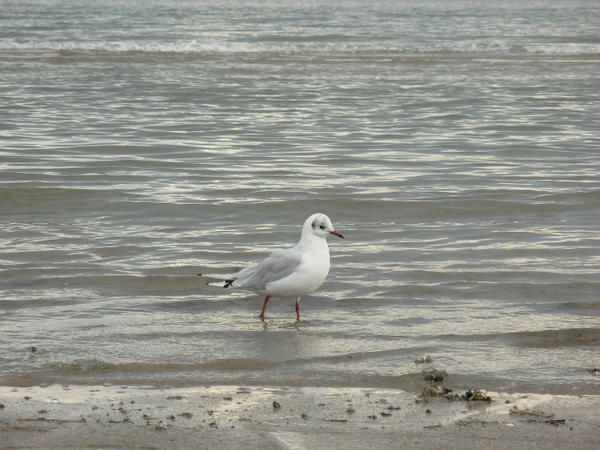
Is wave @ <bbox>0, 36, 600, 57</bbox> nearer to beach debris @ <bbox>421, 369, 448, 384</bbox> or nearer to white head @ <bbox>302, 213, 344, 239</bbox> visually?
white head @ <bbox>302, 213, 344, 239</bbox>

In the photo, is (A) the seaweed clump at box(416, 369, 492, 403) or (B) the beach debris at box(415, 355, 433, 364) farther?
(B) the beach debris at box(415, 355, 433, 364)

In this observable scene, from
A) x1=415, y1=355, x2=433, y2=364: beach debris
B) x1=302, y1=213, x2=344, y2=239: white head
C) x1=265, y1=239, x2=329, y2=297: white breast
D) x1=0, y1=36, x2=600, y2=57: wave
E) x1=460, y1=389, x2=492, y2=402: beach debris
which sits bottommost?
x1=460, y1=389, x2=492, y2=402: beach debris

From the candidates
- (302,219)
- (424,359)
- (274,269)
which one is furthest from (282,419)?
(302,219)

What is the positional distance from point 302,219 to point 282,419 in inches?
234

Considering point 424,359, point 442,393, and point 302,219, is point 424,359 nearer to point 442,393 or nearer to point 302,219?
point 442,393

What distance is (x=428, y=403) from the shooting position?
5.75 metres

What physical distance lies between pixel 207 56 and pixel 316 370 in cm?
2587

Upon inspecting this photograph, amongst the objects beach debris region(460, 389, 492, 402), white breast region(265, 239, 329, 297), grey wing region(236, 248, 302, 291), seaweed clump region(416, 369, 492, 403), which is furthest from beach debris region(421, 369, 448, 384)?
grey wing region(236, 248, 302, 291)

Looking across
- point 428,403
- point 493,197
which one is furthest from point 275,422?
point 493,197

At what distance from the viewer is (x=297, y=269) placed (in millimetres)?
7602

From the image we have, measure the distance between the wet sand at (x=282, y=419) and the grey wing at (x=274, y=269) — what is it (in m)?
1.63

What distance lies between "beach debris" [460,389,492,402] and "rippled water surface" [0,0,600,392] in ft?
1.02

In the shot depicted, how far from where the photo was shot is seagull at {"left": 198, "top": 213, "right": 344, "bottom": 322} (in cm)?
758

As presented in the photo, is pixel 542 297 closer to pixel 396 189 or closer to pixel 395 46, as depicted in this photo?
pixel 396 189
